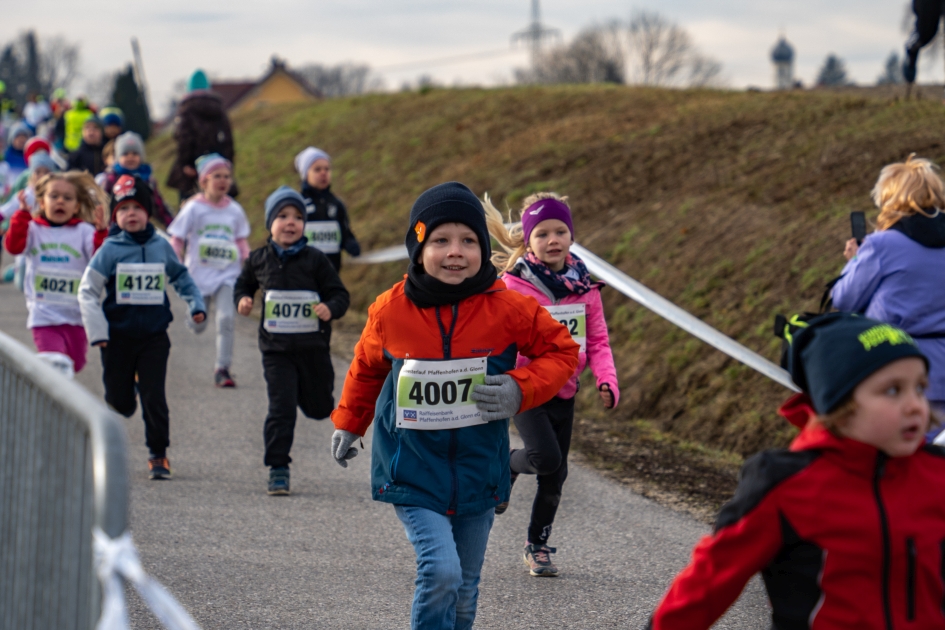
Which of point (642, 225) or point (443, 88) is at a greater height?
point (443, 88)

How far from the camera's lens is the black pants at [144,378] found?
7254mm

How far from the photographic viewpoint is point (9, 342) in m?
3.08

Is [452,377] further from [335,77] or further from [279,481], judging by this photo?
[335,77]

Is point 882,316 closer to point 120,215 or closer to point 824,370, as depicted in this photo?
point 824,370

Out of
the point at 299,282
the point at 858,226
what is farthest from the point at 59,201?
the point at 858,226

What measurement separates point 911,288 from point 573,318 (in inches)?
61.0

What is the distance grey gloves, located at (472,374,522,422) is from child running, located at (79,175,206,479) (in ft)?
12.4

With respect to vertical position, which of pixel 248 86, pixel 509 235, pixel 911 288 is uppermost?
pixel 248 86

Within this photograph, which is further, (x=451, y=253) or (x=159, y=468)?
(x=159, y=468)

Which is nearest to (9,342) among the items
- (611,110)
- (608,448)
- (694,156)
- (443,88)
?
(608,448)

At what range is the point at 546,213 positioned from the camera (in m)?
5.51

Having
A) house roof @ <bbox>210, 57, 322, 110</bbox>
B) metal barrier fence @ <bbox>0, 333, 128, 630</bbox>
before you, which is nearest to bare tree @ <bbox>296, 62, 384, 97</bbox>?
house roof @ <bbox>210, 57, 322, 110</bbox>

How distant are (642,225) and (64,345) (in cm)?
711

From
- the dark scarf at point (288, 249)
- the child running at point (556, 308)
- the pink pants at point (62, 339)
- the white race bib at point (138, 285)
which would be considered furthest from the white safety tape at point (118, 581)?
the pink pants at point (62, 339)
